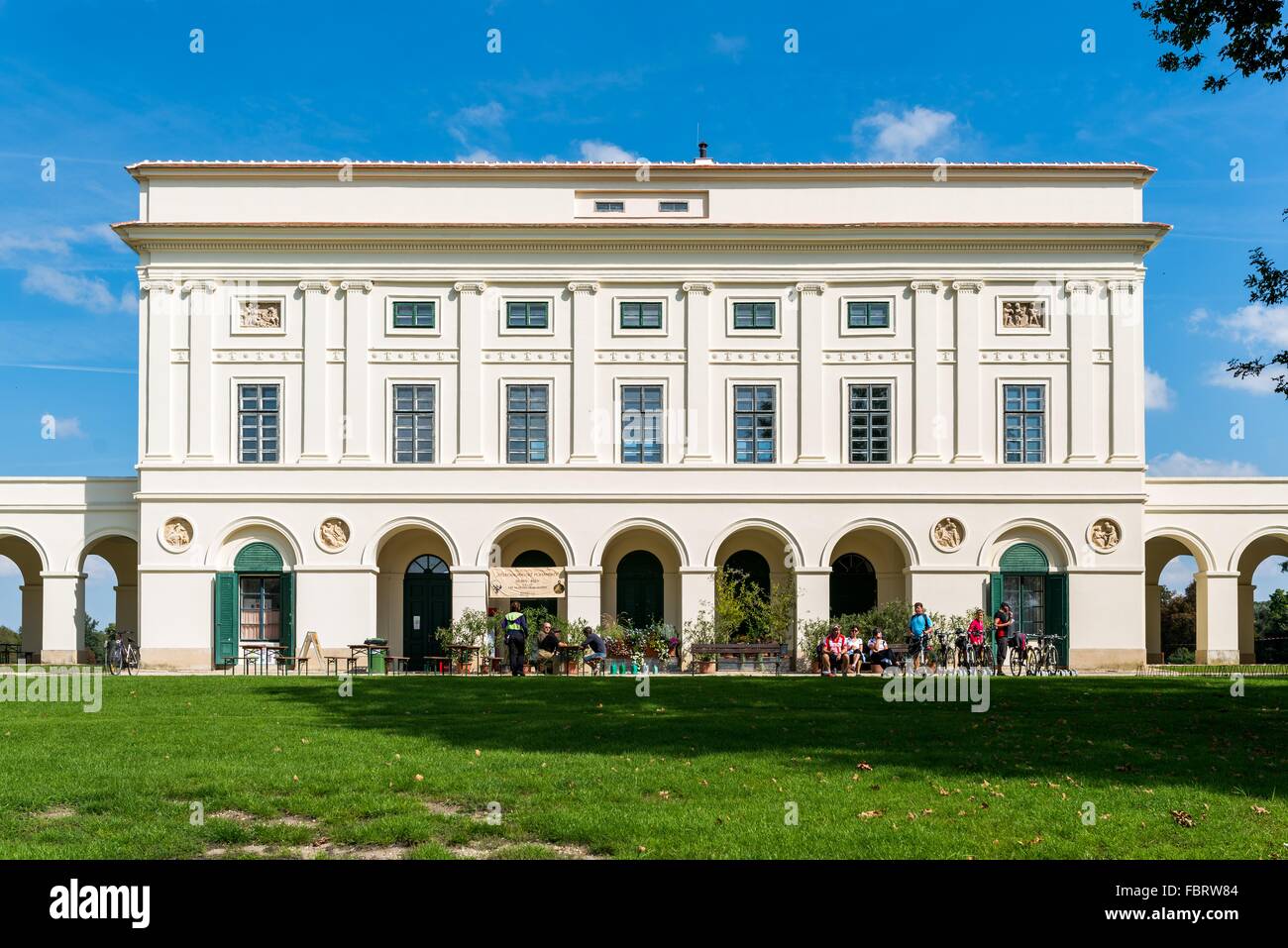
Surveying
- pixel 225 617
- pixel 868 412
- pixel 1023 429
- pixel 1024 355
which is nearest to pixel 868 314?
pixel 868 412

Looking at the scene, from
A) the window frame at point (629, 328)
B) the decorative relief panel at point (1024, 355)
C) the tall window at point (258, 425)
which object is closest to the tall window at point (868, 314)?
the decorative relief panel at point (1024, 355)

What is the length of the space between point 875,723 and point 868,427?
1961 cm

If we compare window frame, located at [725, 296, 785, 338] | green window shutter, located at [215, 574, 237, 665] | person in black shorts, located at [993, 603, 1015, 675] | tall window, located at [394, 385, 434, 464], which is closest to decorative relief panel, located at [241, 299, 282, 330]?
tall window, located at [394, 385, 434, 464]

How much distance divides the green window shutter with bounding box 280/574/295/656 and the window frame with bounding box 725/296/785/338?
1396 cm

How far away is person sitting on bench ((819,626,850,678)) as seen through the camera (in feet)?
102

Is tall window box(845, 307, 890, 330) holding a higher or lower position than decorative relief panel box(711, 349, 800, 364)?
higher

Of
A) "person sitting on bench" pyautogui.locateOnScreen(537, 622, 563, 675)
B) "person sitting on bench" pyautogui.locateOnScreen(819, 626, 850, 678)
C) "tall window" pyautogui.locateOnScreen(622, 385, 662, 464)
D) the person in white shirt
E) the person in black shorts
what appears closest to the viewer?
the person in black shorts

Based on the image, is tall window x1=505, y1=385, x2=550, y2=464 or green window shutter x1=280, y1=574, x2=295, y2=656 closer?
green window shutter x1=280, y1=574, x2=295, y2=656

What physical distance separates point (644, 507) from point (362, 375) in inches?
341

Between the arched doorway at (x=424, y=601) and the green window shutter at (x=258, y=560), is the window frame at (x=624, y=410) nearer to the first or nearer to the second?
the arched doorway at (x=424, y=601)

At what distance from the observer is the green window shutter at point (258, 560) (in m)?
34.5

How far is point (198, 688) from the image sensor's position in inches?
905

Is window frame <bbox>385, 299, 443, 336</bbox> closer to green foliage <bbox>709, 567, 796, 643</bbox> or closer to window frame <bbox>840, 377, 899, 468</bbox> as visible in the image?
green foliage <bbox>709, 567, 796, 643</bbox>

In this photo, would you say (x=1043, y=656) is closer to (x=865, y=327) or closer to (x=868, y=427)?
(x=868, y=427)
